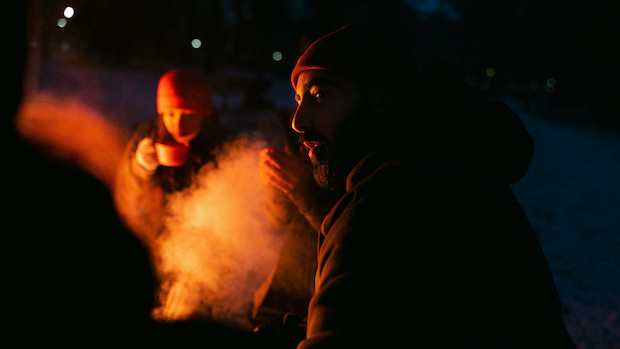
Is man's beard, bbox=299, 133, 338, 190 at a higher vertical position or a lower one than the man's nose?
lower

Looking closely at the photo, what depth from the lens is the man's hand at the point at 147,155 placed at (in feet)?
9.98

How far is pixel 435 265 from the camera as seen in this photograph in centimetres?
100

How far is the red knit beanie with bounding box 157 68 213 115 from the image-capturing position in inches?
129

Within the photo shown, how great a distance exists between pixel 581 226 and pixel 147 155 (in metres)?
8.44

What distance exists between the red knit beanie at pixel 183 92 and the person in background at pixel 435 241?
2.25m

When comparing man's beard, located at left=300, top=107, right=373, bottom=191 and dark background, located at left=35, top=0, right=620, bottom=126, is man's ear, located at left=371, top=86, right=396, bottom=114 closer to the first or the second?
man's beard, located at left=300, top=107, right=373, bottom=191

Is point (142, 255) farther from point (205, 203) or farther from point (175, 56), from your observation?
point (175, 56)

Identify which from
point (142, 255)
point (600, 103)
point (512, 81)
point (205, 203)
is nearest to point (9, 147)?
point (205, 203)

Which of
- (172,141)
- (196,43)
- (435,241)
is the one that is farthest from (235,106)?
(435,241)

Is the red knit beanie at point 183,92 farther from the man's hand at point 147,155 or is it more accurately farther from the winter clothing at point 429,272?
the winter clothing at point 429,272

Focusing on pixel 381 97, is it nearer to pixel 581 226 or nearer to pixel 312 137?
pixel 312 137

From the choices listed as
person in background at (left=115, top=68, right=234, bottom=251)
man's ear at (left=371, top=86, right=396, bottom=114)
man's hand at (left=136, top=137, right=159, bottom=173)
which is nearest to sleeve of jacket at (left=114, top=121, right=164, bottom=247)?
person in background at (left=115, top=68, right=234, bottom=251)

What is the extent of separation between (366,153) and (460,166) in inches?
13.0

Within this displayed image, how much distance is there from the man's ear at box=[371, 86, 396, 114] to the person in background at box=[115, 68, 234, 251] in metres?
2.16
